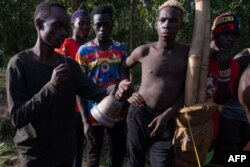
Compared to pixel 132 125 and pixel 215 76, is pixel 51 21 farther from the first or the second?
pixel 215 76

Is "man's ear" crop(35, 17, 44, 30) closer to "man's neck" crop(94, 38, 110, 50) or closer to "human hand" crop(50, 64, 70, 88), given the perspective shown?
"human hand" crop(50, 64, 70, 88)

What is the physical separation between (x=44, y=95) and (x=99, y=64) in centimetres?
139

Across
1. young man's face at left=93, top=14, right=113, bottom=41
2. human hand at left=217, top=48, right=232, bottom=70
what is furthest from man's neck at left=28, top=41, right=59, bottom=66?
human hand at left=217, top=48, right=232, bottom=70

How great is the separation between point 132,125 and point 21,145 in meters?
0.98

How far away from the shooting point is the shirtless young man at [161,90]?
2.82 metres

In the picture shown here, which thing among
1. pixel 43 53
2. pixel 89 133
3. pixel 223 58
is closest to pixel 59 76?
pixel 43 53

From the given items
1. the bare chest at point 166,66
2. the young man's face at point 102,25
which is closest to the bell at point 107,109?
the bare chest at point 166,66

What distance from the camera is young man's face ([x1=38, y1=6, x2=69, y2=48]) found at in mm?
2129

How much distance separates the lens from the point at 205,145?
110 inches

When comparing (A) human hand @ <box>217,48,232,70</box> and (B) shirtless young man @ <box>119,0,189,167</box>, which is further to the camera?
(A) human hand @ <box>217,48,232,70</box>

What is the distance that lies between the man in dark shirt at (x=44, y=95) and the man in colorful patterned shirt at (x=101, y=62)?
3.20 feet

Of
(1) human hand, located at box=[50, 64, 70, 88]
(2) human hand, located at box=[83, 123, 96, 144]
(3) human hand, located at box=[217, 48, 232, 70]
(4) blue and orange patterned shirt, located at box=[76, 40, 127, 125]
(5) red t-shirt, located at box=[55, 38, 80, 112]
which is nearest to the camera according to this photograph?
(1) human hand, located at box=[50, 64, 70, 88]

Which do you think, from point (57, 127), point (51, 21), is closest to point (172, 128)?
point (57, 127)

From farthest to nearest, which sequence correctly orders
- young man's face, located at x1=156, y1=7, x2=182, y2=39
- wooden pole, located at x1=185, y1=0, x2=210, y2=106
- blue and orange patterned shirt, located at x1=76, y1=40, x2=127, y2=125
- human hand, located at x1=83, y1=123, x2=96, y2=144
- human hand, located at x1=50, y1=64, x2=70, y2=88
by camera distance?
blue and orange patterned shirt, located at x1=76, y1=40, x2=127, y2=125
human hand, located at x1=83, y1=123, x2=96, y2=144
young man's face, located at x1=156, y1=7, x2=182, y2=39
wooden pole, located at x1=185, y1=0, x2=210, y2=106
human hand, located at x1=50, y1=64, x2=70, y2=88
